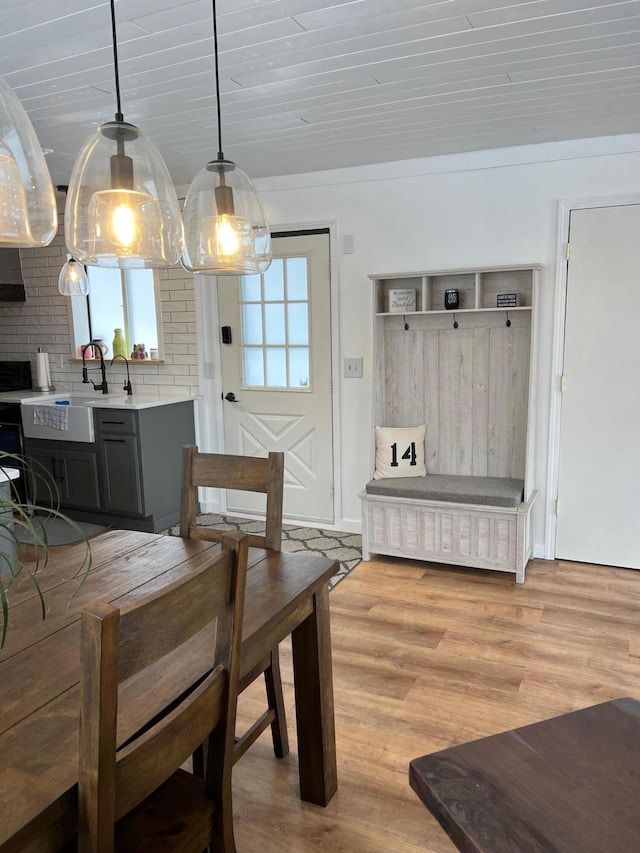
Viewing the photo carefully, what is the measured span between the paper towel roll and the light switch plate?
2638 millimetres

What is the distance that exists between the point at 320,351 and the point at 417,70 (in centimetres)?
205

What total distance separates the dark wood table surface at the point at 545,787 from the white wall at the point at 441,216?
113 inches

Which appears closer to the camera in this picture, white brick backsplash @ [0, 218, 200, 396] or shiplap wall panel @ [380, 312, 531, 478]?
shiplap wall panel @ [380, 312, 531, 478]

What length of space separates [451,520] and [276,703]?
1.80 m

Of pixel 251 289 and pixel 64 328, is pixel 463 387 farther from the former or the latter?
pixel 64 328

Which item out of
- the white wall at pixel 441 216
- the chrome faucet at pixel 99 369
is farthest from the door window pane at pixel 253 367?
the chrome faucet at pixel 99 369

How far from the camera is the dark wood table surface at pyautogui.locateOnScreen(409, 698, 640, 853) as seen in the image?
85 cm

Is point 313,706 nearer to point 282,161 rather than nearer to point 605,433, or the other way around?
point 605,433

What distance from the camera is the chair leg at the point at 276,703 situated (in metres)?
2.05

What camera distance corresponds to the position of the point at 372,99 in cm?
281

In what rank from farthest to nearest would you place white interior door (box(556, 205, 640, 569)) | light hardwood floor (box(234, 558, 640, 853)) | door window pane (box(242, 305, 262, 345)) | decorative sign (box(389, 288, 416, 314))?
door window pane (box(242, 305, 262, 345))
decorative sign (box(389, 288, 416, 314))
white interior door (box(556, 205, 640, 569))
light hardwood floor (box(234, 558, 640, 853))

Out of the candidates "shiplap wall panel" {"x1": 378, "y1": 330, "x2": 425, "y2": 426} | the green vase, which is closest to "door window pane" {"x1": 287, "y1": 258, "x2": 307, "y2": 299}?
"shiplap wall panel" {"x1": 378, "y1": 330, "x2": 425, "y2": 426}

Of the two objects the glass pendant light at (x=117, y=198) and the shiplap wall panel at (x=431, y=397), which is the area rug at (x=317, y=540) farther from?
the glass pendant light at (x=117, y=198)

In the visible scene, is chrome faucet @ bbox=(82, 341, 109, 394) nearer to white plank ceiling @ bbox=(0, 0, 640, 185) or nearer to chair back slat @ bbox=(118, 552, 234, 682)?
white plank ceiling @ bbox=(0, 0, 640, 185)
